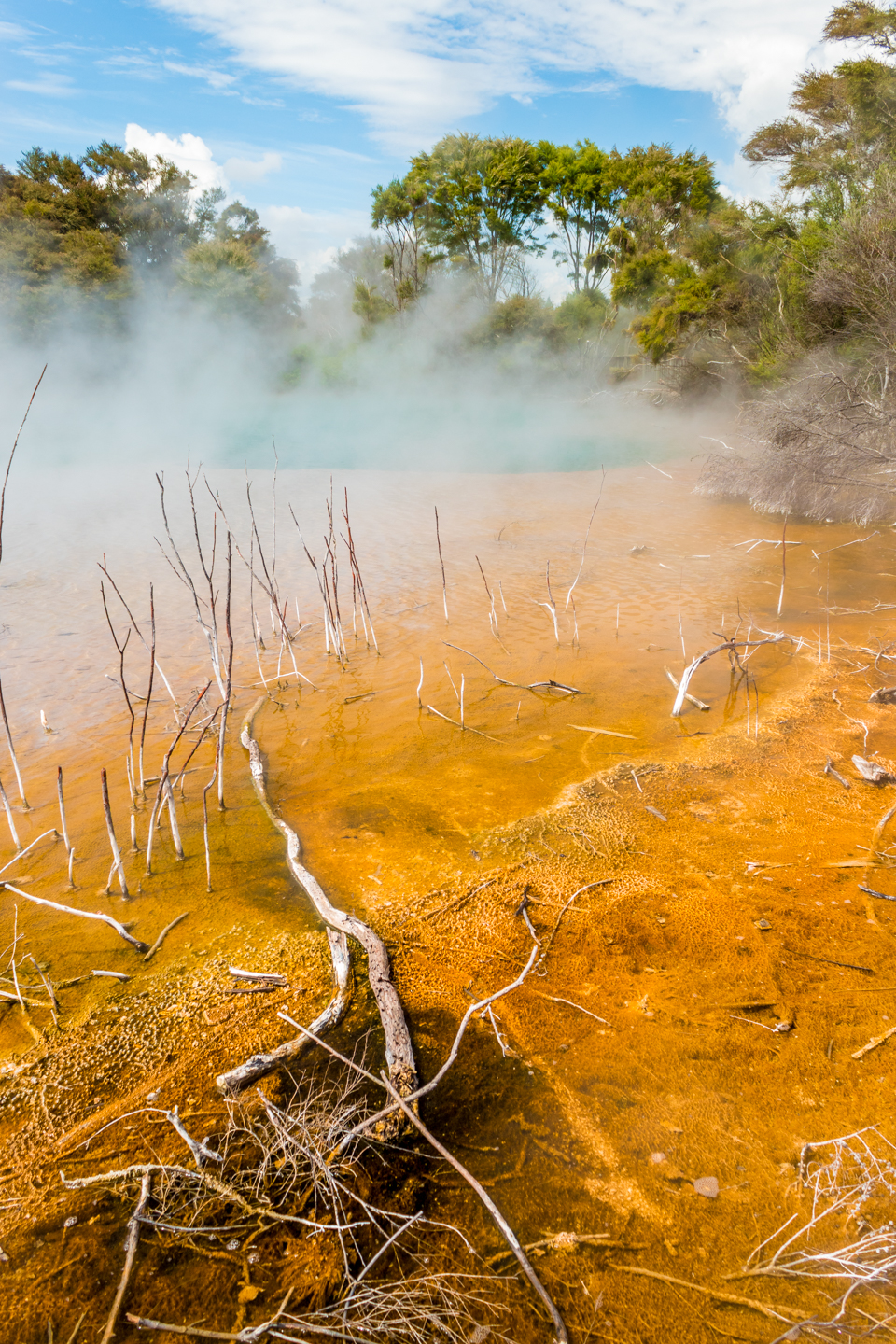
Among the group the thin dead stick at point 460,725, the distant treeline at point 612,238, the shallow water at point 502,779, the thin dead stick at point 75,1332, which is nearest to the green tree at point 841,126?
the distant treeline at point 612,238

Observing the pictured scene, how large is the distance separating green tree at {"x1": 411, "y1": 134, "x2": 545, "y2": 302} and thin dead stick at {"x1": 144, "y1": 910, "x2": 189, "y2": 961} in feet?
96.0

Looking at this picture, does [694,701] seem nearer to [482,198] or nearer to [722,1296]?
[722,1296]

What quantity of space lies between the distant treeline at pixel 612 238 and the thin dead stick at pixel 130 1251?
1148 cm

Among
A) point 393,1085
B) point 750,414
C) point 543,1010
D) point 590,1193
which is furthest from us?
point 750,414

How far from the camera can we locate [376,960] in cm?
234

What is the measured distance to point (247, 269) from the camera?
87.2 feet

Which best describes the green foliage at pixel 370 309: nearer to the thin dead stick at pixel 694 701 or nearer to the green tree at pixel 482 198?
the green tree at pixel 482 198

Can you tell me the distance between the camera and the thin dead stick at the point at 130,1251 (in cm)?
144

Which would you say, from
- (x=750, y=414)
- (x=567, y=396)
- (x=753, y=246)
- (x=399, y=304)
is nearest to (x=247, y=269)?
(x=399, y=304)

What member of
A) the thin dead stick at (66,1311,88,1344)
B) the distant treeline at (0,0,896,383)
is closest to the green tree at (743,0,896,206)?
the distant treeline at (0,0,896,383)

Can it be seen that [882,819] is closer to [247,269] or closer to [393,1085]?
[393,1085]

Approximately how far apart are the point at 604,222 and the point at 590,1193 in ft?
102

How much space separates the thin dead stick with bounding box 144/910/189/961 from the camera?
2.54 meters

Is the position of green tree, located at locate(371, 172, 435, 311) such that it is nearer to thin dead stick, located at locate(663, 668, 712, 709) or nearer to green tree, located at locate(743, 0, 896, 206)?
green tree, located at locate(743, 0, 896, 206)
